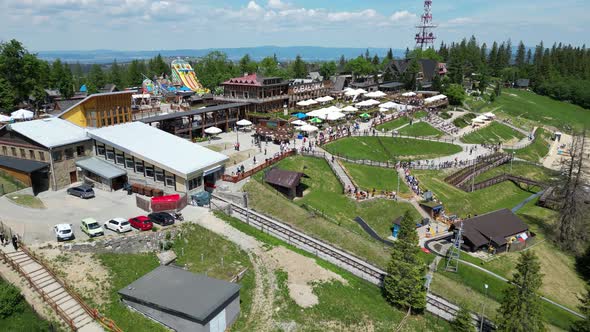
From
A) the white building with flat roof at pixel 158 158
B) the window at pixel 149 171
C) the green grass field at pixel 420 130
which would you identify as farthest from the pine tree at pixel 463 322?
the green grass field at pixel 420 130

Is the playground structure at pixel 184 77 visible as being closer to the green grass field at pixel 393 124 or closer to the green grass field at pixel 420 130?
the green grass field at pixel 393 124

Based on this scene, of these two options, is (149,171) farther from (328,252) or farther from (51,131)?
(328,252)

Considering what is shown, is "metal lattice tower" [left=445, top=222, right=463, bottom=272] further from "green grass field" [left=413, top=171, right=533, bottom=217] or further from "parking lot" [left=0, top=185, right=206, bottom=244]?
"parking lot" [left=0, top=185, right=206, bottom=244]

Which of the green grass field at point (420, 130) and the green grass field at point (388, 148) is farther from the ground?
the green grass field at point (420, 130)

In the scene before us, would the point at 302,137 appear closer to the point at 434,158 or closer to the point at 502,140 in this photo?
the point at 434,158

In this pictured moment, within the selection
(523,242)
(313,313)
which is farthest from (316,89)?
(313,313)

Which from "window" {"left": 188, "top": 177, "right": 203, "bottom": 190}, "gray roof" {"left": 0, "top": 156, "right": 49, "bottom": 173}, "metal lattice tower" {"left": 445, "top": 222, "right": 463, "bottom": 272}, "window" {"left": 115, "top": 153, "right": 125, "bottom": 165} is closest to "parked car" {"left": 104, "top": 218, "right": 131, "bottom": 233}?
"window" {"left": 188, "top": 177, "right": 203, "bottom": 190}

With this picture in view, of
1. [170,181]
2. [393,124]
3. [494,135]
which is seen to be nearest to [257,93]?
[393,124]
